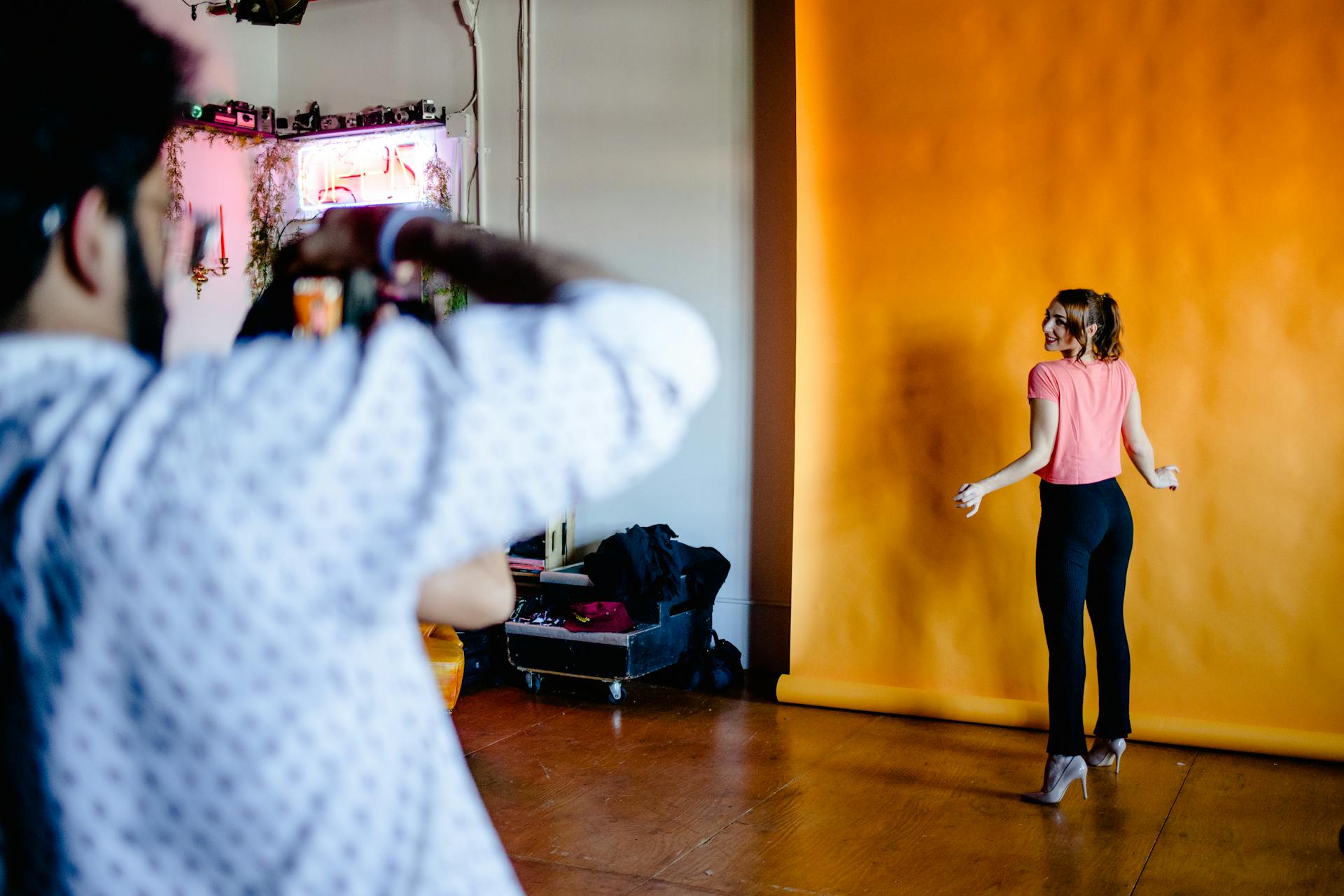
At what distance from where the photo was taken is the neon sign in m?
6.48

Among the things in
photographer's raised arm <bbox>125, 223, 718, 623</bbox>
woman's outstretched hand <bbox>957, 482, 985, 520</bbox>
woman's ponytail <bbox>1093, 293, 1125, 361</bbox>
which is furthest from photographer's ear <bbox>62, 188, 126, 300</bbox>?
woman's ponytail <bbox>1093, 293, 1125, 361</bbox>

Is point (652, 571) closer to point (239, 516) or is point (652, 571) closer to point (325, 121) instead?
point (325, 121)

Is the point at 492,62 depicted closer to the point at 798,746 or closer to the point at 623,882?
Answer: the point at 798,746

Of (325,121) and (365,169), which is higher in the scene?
(325,121)

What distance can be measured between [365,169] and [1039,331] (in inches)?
154

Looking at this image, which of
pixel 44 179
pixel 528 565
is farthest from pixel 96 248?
pixel 528 565

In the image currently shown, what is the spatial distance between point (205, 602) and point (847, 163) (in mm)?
4802

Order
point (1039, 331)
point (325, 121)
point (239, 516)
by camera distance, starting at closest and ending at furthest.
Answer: point (239, 516) → point (1039, 331) → point (325, 121)

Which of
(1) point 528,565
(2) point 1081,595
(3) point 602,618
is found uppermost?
(2) point 1081,595

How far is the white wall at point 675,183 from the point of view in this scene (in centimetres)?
568

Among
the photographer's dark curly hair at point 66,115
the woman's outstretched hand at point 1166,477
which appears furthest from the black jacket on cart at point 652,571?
the photographer's dark curly hair at point 66,115

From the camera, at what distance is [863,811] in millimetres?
3824

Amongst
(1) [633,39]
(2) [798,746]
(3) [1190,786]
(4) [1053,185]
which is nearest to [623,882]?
(2) [798,746]

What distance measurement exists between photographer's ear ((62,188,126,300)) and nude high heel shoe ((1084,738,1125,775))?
402cm
